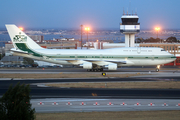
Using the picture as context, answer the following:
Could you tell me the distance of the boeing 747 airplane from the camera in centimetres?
4562

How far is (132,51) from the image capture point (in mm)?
46344

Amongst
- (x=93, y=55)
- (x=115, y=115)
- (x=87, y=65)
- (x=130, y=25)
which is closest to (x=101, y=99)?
(x=115, y=115)

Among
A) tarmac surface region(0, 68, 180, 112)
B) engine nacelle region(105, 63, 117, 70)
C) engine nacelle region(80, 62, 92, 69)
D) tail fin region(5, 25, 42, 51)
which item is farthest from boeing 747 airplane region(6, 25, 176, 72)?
tarmac surface region(0, 68, 180, 112)

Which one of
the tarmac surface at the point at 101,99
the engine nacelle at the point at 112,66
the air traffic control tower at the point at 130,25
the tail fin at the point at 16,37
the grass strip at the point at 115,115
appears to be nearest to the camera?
the grass strip at the point at 115,115

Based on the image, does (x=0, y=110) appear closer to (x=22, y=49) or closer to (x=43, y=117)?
(x=43, y=117)

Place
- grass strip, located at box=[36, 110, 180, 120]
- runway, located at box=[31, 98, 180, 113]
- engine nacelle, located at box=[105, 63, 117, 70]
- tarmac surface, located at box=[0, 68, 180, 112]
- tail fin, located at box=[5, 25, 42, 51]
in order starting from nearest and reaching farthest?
grass strip, located at box=[36, 110, 180, 120]
runway, located at box=[31, 98, 180, 113]
tarmac surface, located at box=[0, 68, 180, 112]
engine nacelle, located at box=[105, 63, 117, 70]
tail fin, located at box=[5, 25, 42, 51]

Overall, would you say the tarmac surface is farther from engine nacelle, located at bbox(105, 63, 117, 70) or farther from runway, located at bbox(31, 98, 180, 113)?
engine nacelle, located at bbox(105, 63, 117, 70)

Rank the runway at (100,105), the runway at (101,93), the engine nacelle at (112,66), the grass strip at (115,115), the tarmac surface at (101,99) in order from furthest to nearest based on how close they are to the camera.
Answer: the engine nacelle at (112,66) → the runway at (101,93) → the tarmac surface at (101,99) → the runway at (100,105) → the grass strip at (115,115)

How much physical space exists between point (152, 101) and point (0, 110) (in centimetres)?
1366

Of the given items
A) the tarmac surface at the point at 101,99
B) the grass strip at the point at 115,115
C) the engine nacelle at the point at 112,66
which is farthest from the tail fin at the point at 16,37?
the grass strip at the point at 115,115

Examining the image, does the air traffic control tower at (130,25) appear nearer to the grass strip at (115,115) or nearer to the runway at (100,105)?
the runway at (100,105)

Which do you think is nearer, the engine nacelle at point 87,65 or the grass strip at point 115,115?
the grass strip at point 115,115

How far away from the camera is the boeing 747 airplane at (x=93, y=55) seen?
150 ft

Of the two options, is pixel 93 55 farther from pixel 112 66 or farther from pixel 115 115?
pixel 115 115
